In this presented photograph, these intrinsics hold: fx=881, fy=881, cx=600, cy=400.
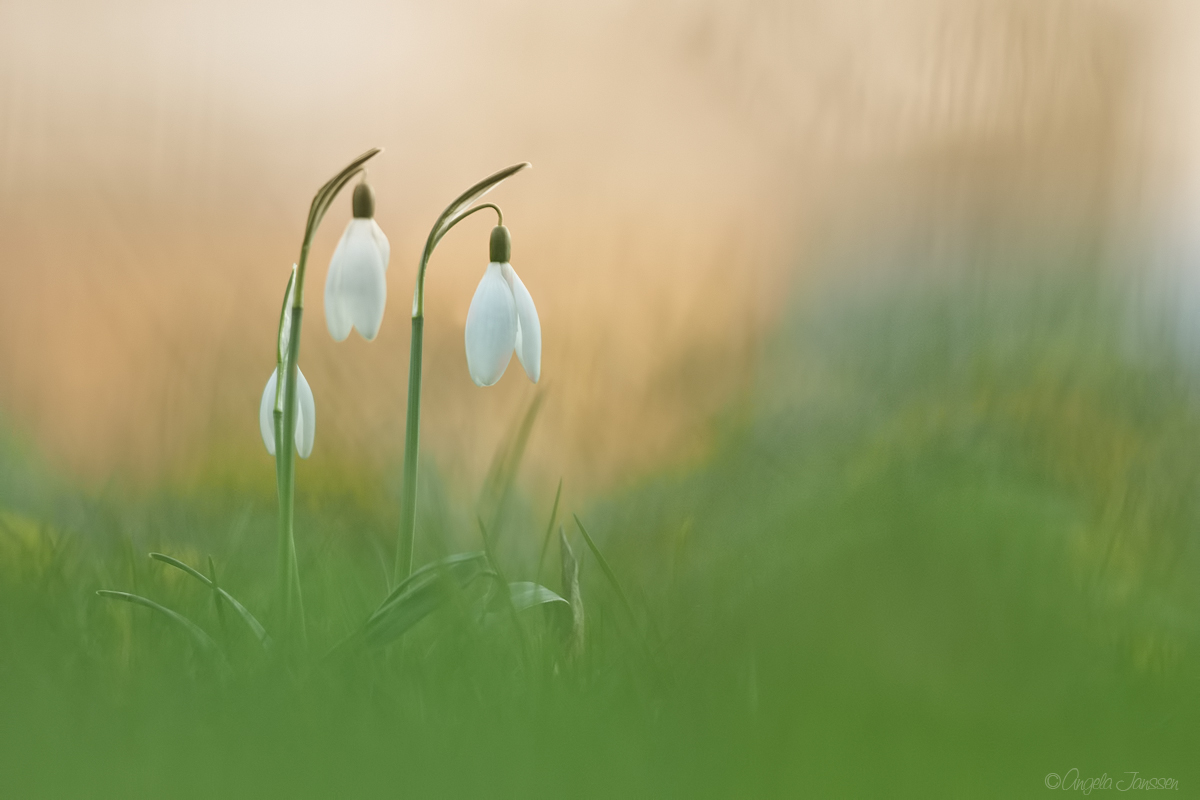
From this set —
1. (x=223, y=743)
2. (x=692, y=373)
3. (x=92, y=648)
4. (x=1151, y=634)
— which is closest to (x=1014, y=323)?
(x=1151, y=634)

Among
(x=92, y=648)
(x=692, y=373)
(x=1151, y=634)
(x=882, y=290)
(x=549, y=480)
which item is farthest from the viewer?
(x=692, y=373)

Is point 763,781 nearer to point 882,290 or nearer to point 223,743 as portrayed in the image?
point 223,743

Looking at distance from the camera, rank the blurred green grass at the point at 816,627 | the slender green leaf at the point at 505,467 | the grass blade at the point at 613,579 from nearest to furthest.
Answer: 1. the blurred green grass at the point at 816,627
2. the grass blade at the point at 613,579
3. the slender green leaf at the point at 505,467

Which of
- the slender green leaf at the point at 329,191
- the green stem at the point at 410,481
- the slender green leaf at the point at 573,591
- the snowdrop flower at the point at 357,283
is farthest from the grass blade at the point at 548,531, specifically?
the slender green leaf at the point at 329,191

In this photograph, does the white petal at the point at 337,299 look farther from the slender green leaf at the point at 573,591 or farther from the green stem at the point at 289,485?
the slender green leaf at the point at 573,591

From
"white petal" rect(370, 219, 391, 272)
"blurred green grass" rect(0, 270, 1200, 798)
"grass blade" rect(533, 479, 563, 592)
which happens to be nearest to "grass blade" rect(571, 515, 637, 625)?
"blurred green grass" rect(0, 270, 1200, 798)

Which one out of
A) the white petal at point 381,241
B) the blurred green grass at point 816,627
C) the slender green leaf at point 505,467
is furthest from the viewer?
the white petal at point 381,241

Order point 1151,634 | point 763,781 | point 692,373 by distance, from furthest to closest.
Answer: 1. point 692,373
2. point 1151,634
3. point 763,781

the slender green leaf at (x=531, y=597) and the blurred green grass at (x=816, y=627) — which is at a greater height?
the blurred green grass at (x=816, y=627)
